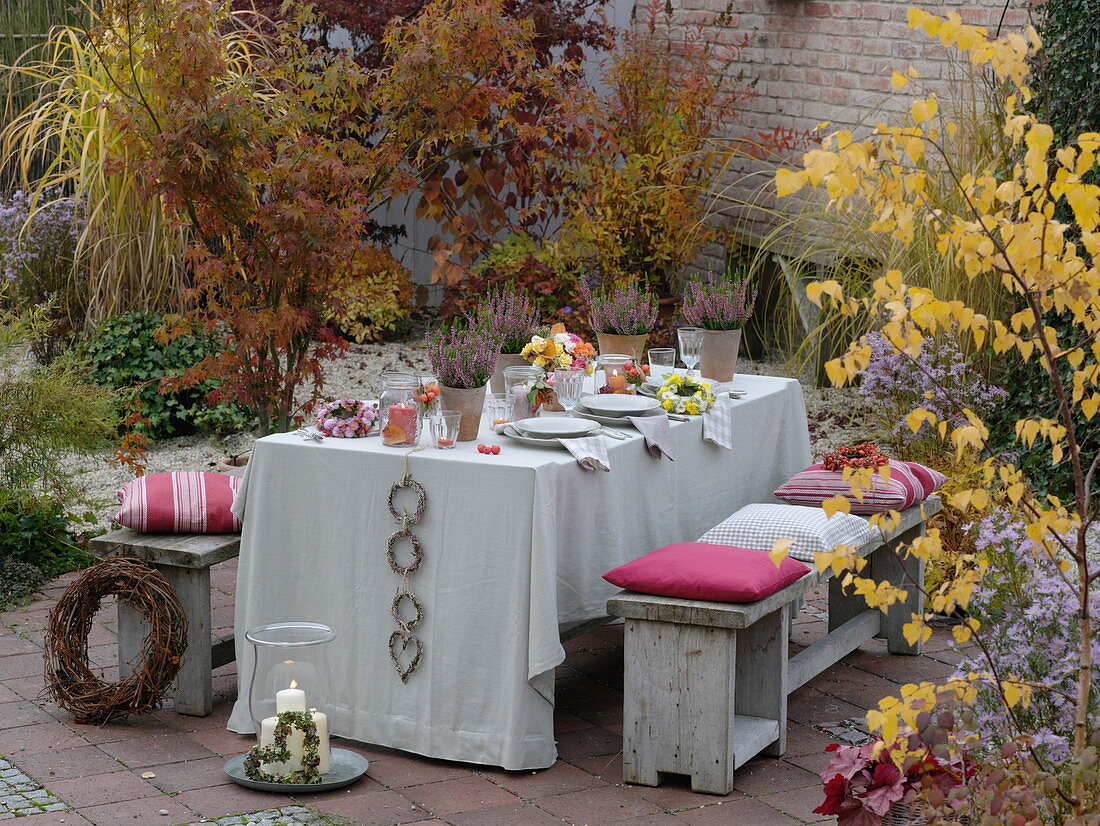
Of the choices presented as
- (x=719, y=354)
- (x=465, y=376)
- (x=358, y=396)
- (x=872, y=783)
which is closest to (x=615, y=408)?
(x=465, y=376)

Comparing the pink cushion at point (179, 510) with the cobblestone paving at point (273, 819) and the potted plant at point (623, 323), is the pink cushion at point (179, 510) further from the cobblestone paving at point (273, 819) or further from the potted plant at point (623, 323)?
the potted plant at point (623, 323)

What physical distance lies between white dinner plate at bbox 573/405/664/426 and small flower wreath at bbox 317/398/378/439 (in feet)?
2.04

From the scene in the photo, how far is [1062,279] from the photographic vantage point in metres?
2.03

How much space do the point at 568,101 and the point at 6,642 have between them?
164 inches

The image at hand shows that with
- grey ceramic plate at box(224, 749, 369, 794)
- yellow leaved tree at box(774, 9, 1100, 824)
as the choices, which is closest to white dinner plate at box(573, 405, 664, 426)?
grey ceramic plate at box(224, 749, 369, 794)

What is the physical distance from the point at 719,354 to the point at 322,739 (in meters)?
1.88

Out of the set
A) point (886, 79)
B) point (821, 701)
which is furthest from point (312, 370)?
point (886, 79)

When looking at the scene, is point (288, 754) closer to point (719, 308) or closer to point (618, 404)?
point (618, 404)

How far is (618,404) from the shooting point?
3.93 metres

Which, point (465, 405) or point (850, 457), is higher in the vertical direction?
point (465, 405)

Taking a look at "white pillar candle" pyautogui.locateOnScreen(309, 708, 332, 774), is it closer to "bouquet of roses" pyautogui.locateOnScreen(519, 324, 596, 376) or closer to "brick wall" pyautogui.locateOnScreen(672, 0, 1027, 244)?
"bouquet of roses" pyautogui.locateOnScreen(519, 324, 596, 376)

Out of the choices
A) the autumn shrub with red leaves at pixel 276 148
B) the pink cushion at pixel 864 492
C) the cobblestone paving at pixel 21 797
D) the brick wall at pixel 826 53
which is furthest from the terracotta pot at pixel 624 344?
the brick wall at pixel 826 53

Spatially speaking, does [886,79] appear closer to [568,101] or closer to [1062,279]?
[568,101]

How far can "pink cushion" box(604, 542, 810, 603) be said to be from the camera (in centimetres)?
323
